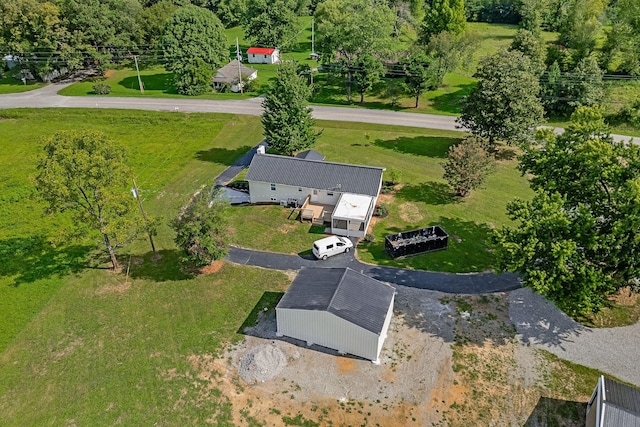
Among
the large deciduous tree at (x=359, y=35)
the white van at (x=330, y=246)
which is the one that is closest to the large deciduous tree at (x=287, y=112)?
the white van at (x=330, y=246)

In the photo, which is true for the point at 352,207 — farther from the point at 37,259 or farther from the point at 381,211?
the point at 37,259

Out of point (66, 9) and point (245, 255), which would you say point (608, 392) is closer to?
point (245, 255)

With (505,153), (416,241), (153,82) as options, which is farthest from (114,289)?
(153,82)

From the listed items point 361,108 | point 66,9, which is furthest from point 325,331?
point 66,9

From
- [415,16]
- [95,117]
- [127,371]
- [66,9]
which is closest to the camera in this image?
[127,371]

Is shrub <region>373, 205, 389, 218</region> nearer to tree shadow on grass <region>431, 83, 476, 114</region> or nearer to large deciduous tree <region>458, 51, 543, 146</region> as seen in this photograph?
large deciduous tree <region>458, 51, 543, 146</region>

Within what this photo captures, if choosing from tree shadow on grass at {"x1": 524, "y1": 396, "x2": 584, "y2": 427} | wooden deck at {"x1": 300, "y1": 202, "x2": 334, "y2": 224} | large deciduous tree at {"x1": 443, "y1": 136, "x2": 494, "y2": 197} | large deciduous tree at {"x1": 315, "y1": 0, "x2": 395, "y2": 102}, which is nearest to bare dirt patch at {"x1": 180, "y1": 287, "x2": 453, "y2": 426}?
tree shadow on grass at {"x1": 524, "y1": 396, "x2": 584, "y2": 427}
